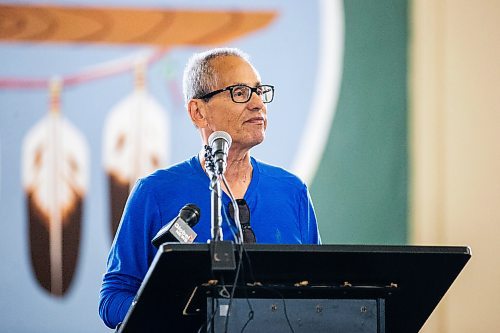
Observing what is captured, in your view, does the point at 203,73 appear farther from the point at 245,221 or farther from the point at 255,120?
the point at 245,221

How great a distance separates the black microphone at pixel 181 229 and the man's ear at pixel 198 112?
2.37 feet

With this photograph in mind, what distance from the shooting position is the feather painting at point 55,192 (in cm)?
433

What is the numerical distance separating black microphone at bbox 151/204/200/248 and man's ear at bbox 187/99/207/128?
72 centimetres

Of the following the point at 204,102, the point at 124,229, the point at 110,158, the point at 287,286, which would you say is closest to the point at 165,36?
the point at 110,158

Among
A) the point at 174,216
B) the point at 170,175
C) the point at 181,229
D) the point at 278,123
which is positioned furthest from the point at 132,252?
the point at 278,123

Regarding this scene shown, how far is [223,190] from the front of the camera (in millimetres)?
2982

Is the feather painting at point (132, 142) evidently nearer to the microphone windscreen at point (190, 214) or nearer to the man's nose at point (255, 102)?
the man's nose at point (255, 102)

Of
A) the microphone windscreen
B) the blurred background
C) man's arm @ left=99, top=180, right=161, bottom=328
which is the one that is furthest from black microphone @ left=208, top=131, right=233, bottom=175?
the blurred background

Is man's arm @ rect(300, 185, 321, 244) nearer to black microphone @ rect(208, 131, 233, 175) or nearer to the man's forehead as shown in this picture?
the man's forehead

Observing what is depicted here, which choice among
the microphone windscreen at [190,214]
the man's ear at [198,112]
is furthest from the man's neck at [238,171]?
the microphone windscreen at [190,214]

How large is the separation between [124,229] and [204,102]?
0.48m

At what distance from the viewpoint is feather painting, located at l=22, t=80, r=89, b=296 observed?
4.33m

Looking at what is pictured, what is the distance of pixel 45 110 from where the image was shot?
14.4 ft

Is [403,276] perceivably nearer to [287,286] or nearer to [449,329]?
[287,286]
